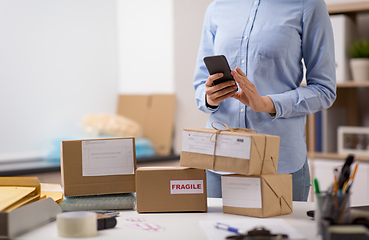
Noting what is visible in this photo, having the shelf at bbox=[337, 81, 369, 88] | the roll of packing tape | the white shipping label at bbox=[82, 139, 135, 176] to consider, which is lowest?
the roll of packing tape

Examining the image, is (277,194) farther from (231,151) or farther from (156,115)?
(156,115)

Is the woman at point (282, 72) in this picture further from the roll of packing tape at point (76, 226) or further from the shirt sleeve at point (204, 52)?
the roll of packing tape at point (76, 226)

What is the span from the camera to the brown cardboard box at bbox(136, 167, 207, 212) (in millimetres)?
1066

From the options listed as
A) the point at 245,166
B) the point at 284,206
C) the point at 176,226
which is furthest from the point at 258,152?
the point at 176,226

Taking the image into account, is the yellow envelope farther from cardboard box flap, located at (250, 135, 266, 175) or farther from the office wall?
the office wall

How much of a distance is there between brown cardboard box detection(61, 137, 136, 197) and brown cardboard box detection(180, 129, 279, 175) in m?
→ 0.17

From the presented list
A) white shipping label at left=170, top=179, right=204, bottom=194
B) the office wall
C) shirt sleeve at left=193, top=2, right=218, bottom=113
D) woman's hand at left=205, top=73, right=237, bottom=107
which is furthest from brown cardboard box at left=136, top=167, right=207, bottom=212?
the office wall

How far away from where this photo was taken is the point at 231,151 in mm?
1007

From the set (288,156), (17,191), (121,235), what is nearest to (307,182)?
(288,156)

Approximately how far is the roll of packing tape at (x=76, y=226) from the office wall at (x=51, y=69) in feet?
5.86

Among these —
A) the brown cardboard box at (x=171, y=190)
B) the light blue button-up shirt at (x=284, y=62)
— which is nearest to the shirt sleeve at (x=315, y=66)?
the light blue button-up shirt at (x=284, y=62)

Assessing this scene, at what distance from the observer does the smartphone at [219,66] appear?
110 centimetres

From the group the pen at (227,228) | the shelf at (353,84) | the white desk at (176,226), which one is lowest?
the white desk at (176,226)

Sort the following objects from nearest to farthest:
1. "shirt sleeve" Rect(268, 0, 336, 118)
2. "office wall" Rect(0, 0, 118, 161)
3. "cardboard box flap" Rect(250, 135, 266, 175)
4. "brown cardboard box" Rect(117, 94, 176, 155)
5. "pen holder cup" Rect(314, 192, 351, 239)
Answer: "pen holder cup" Rect(314, 192, 351, 239) → "cardboard box flap" Rect(250, 135, 266, 175) → "shirt sleeve" Rect(268, 0, 336, 118) → "office wall" Rect(0, 0, 118, 161) → "brown cardboard box" Rect(117, 94, 176, 155)
